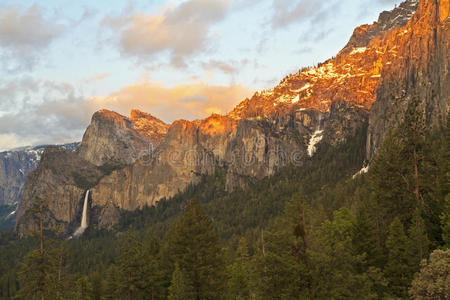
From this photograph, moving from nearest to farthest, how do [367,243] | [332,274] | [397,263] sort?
[332,274] → [397,263] → [367,243]

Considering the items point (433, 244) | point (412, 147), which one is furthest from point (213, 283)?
point (412, 147)

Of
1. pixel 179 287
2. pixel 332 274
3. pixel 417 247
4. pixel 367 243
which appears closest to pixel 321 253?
pixel 332 274

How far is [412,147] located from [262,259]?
31976mm

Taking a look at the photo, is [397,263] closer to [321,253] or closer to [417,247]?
[417,247]

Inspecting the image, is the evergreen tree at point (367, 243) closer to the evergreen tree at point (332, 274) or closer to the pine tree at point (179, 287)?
the evergreen tree at point (332, 274)

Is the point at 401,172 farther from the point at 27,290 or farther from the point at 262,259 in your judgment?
the point at 27,290

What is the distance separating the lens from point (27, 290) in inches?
1473

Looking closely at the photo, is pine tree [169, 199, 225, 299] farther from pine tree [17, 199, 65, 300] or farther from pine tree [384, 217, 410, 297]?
pine tree [384, 217, 410, 297]

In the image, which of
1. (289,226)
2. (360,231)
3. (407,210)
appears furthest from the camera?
(407,210)

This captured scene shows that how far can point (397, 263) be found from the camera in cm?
4272

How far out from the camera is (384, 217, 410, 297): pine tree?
41.4 meters

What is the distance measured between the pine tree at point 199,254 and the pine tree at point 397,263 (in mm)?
20289

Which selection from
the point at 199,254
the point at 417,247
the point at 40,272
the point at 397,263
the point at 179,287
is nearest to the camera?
the point at 40,272

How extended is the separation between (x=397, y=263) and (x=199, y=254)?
76.2ft
